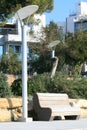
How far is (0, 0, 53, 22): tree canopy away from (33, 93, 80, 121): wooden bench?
5.67m

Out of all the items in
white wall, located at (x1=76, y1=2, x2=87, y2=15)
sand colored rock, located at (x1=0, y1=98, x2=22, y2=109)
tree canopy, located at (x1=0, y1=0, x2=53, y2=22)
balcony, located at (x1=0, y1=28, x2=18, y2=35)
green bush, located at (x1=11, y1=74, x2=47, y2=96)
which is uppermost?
tree canopy, located at (x1=0, y1=0, x2=53, y2=22)

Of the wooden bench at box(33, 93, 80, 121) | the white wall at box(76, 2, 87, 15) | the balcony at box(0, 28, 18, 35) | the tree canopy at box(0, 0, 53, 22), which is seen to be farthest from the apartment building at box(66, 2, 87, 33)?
the wooden bench at box(33, 93, 80, 121)

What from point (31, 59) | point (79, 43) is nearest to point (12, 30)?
point (31, 59)

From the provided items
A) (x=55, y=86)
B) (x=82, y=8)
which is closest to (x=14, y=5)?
(x=55, y=86)

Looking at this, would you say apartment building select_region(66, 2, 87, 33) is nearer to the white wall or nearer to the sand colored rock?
the white wall

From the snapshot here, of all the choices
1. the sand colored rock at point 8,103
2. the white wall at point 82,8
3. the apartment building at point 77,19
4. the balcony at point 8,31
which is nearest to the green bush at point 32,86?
the sand colored rock at point 8,103

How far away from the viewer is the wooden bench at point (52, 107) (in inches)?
621

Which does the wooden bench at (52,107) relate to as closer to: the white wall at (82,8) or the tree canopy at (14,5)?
the tree canopy at (14,5)

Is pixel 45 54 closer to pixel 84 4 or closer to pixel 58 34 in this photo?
pixel 58 34

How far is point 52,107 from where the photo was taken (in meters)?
16.0

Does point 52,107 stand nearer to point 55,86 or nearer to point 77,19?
point 55,86

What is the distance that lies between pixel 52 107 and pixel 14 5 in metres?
6.99

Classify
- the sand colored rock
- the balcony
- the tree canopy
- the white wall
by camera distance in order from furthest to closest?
the white wall, the balcony, the tree canopy, the sand colored rock

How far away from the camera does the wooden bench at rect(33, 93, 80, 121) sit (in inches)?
621
